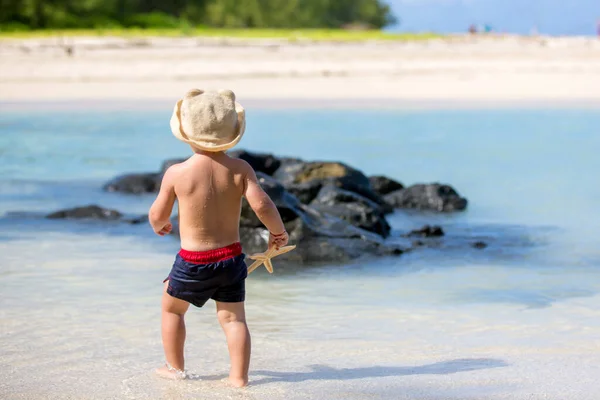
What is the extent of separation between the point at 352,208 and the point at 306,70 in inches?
715

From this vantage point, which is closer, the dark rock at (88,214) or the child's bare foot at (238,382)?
the child's bare foot at (238,382)

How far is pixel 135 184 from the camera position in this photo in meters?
10.5

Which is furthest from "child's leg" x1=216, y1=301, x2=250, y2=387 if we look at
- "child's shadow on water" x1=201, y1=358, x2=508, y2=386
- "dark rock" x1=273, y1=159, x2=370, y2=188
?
"dark rock" x1=273, y1=159, x2=370, y2=188

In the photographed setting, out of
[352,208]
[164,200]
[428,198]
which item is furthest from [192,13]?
[164,200]

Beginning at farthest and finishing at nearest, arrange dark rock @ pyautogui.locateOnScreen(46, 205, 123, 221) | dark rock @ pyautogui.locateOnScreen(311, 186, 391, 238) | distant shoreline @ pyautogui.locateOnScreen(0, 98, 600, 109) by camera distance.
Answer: distant shoreline @ pyautogui.locateOnScreen(0, 98, 600, 109), dark rock @ pyautogui.locateOnScreen(46, 205, 123, 221), dark rock @ pyautogui.locateOnScreen(311, 186, 391, 238)

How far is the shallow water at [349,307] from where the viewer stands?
3996mm

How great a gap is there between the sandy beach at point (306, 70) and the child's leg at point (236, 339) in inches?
677

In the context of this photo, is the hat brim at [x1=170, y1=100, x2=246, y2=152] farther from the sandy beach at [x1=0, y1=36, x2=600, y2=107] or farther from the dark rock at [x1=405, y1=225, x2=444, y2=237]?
the sandy beach at [x1=0, y1=36, x2=600, y2=107]

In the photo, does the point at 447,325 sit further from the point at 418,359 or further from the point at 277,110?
the point at 277,110

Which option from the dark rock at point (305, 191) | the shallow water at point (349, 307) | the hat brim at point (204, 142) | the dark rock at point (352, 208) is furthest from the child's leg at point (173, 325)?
the dark rock at point (305, 191)

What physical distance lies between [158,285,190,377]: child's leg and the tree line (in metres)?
34.5

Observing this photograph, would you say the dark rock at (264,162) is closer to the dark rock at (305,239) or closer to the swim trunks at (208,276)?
the dark rock at (305,239)

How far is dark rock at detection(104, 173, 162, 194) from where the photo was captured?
10430 millimetres

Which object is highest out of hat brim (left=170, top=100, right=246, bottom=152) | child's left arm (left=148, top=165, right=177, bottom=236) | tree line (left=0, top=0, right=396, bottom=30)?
tree line (left=0, top=0, right=396, bottom=30)
